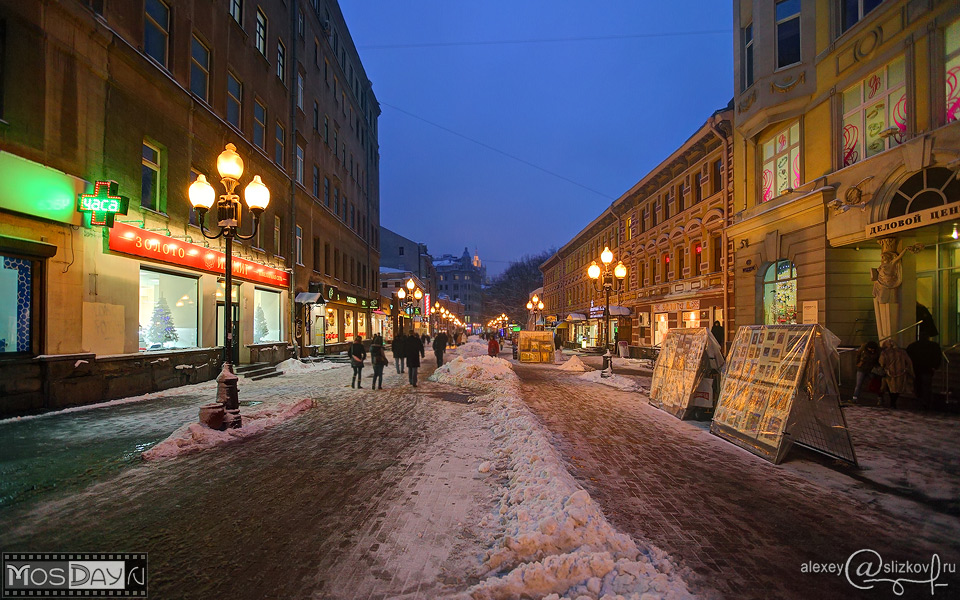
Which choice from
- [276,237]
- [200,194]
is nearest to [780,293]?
[200,194]

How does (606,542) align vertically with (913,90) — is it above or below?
below

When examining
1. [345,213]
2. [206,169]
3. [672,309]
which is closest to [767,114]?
[672,309]

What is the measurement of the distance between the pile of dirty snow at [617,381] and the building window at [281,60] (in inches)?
782

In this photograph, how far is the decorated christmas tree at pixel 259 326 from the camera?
18472 mm

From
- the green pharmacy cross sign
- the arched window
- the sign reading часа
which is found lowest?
the arched window

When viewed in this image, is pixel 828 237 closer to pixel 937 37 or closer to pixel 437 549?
pixel 937 37

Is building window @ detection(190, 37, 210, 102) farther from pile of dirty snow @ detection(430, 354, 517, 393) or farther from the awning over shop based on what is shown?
pile of dirty snow @ detection(430, 354, 517, 393)

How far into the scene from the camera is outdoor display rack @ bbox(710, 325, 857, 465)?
605cm

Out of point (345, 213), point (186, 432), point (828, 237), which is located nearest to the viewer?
point (186, 432)

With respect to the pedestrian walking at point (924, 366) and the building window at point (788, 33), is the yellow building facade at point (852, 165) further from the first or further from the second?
the pedestrian walking at point (924, 366)

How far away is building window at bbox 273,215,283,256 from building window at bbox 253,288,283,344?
78.0 inches

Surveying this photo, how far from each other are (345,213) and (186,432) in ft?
87.6

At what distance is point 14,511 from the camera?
14.4ft

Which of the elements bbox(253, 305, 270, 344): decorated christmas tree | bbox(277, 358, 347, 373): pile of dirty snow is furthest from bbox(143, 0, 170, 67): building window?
bbox(277, 358, 347, 373): pile of dirty snow
